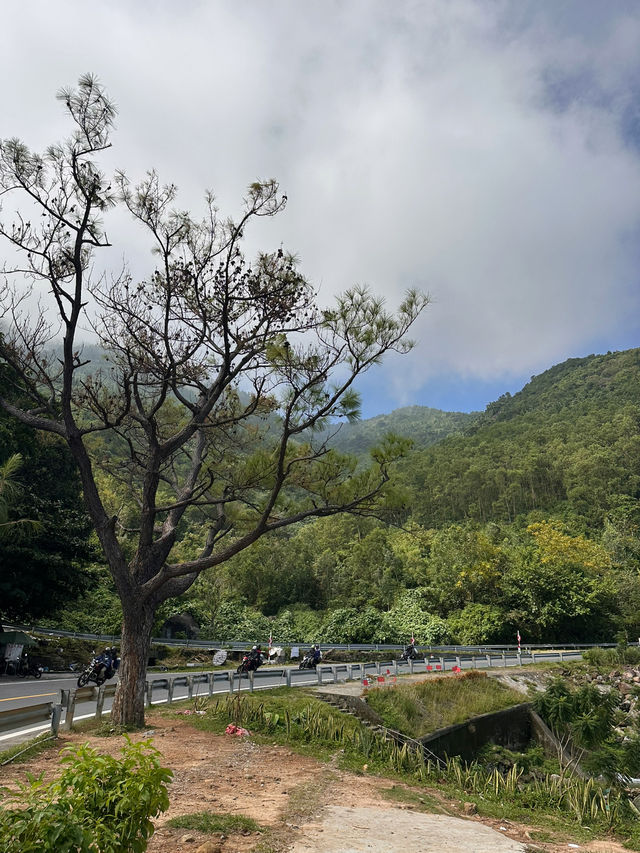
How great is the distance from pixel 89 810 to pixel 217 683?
16173mm

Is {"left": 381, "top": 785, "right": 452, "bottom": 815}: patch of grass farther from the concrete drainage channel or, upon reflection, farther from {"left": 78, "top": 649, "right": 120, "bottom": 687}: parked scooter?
{"left": 78, "top": 649, "right": 120, "bottom": 687}: parked scooter

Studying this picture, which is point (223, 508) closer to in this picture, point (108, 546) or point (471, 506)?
point (108, 546)

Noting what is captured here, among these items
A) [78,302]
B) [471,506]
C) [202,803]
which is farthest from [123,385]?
[471,506]

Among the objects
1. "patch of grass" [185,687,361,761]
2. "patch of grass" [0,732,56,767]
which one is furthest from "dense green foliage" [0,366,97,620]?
"patch of grass" [0,732,56,767]

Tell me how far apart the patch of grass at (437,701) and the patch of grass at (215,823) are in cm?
912

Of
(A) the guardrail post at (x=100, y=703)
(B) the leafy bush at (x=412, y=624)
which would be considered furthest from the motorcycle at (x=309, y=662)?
(B) the leafy bush at (x=412, y=624)

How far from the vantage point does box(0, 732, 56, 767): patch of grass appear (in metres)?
6.84

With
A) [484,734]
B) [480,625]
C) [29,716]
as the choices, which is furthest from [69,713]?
[480,625]

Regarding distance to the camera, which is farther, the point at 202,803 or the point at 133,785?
the point at 202,803

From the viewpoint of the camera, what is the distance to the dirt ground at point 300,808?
15.4 ft

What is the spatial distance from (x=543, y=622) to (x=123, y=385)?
110ft

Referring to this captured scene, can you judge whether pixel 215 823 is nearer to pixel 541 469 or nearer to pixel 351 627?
pixel 351 627

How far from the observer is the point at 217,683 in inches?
679

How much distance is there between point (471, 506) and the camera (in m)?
63.2
